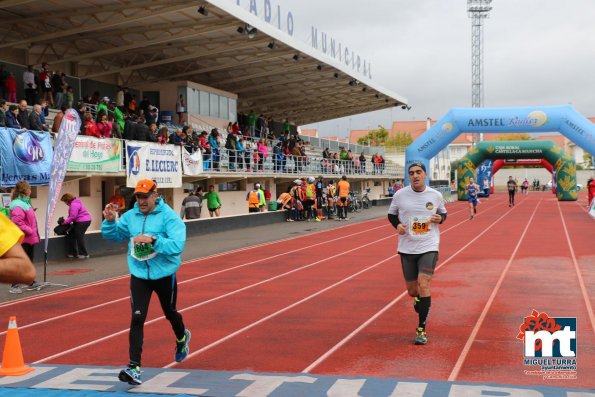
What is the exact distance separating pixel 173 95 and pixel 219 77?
13.4ft

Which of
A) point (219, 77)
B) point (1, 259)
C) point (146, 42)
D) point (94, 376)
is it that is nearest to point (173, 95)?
point (219, 77)

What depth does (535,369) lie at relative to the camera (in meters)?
6.15

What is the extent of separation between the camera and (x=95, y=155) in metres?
19.0

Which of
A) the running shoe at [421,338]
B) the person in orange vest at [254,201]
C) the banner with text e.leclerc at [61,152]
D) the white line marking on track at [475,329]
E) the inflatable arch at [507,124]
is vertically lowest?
the white line marking on track at [475,329]

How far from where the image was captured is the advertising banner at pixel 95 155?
18109 mm

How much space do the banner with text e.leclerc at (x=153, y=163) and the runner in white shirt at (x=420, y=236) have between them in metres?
14.3

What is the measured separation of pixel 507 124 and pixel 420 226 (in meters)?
27.9

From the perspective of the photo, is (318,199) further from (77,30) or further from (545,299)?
(545,299)

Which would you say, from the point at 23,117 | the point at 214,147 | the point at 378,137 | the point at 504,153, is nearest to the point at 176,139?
the point at 214,147

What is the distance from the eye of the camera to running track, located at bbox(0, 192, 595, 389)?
657 centimetres

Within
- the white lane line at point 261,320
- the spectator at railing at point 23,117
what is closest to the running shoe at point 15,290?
the white lane line at point 261,320

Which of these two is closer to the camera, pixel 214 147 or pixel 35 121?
pixel 35 121

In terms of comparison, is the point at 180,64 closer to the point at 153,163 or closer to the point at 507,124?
the point at 153,163

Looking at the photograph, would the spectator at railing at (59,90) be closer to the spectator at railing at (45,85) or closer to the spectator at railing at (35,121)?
the spectator at railing at (45,85)
